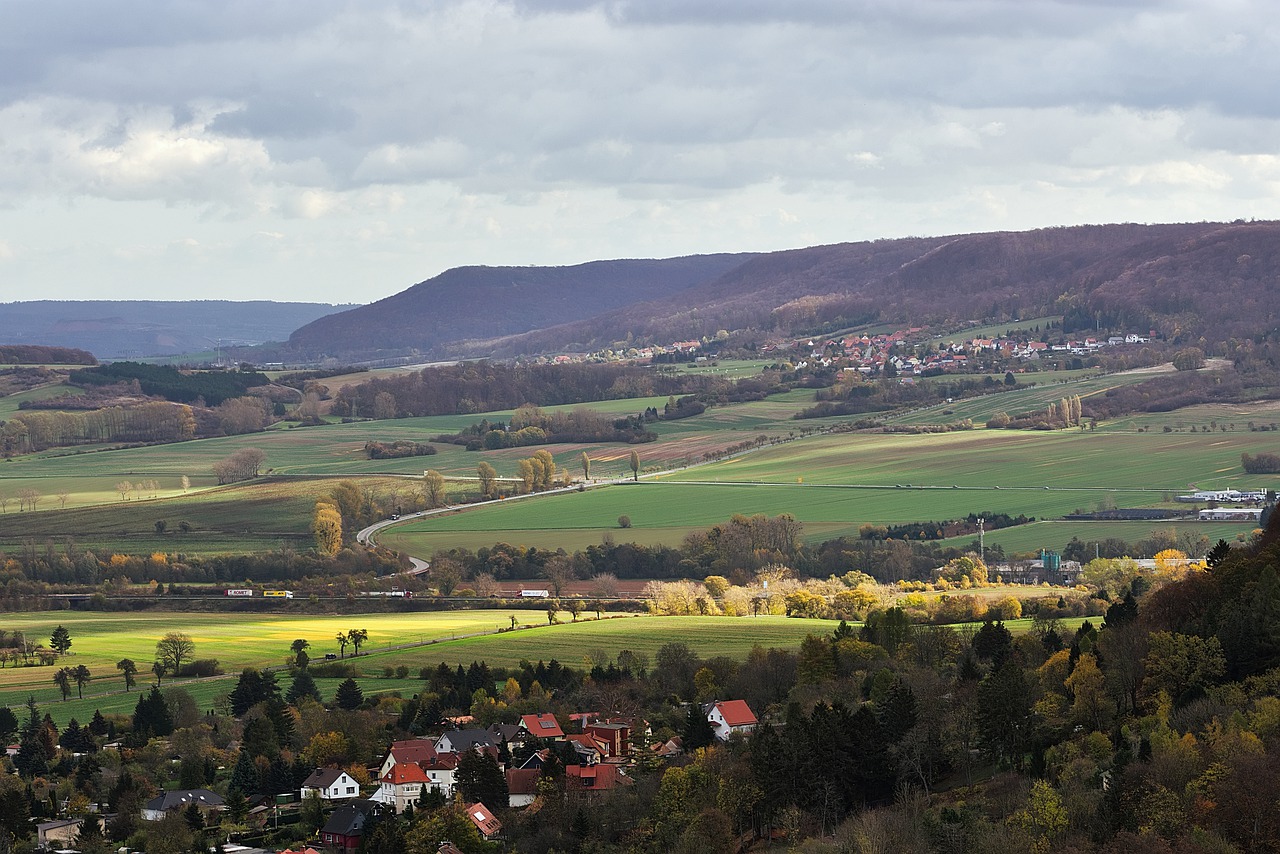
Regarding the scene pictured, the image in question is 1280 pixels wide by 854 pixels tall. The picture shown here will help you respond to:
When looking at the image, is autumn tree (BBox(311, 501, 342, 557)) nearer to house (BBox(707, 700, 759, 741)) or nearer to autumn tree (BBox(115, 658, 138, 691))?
autumn tree (BBox(115, 658, 138, 691))

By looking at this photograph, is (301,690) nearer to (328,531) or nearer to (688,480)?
(328,531)

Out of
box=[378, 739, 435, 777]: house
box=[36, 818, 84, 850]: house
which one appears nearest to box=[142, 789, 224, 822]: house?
box=[36, 818, 84, 850]: house

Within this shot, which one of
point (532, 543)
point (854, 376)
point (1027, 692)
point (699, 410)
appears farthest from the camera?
point (854, 376)

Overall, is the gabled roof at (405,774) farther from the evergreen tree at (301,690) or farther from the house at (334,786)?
the evergreen tree at (301,690)

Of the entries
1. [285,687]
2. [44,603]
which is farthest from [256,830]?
[44,603]

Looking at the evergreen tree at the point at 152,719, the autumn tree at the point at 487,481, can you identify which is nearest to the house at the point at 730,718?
the evergreen tree at the point at 152,719

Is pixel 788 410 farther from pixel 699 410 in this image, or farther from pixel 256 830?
pixel 256 830
